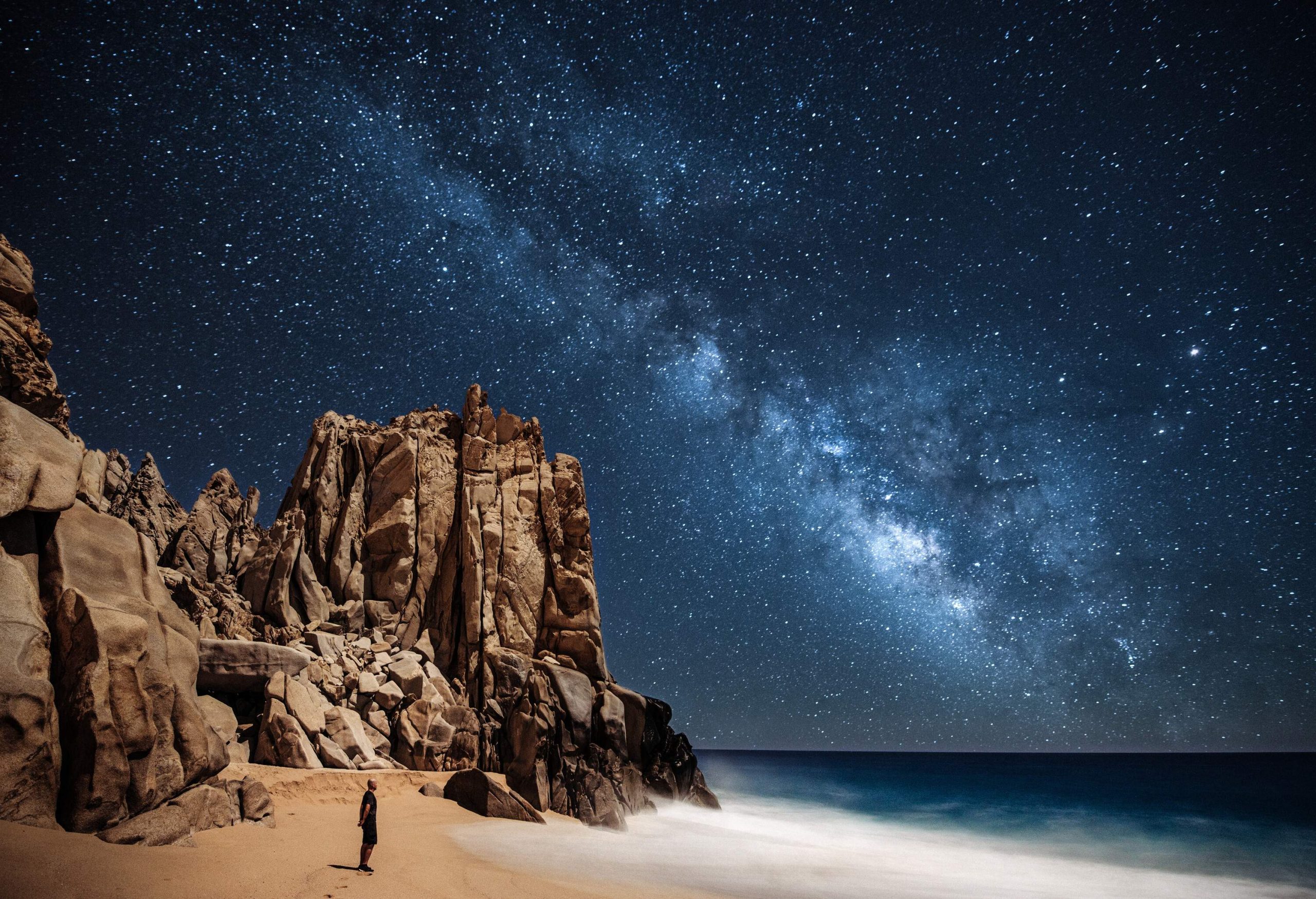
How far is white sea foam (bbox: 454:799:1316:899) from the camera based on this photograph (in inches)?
543

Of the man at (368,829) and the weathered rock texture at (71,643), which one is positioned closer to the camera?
the weathered rock texture at (71,643)

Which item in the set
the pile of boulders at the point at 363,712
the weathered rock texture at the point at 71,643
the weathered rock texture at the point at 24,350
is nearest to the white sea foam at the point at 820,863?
the pile of boulders at the point at 363,712

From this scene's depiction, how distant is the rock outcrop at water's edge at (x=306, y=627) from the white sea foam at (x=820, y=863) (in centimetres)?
258

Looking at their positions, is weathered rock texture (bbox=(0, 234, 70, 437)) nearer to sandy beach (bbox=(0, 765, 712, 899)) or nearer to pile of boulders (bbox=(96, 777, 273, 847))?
pile of boulders (bbox=(96, 777, 273, 847))

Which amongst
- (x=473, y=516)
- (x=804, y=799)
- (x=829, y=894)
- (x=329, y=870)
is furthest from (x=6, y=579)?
(x=804, y=799)

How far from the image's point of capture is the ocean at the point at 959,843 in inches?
587

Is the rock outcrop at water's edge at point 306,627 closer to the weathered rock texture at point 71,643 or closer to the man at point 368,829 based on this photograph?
the weathered rock texture at point 71,643

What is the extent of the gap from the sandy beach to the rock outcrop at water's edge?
728 millimetres

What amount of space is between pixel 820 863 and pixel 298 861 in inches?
563

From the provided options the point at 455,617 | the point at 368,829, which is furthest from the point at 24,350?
the point at 455,617

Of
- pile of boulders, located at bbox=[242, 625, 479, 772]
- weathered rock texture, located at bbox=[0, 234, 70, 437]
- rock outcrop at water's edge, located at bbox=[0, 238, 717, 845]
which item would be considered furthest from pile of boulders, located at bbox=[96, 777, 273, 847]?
weathered rock texture, located at bbox=[0, 234, 70, 437]

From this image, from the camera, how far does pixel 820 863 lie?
1803 centimetres

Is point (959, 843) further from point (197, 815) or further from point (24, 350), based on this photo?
point (24, 350)

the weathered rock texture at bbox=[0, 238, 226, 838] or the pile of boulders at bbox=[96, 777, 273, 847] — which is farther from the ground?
the weathered rock texture at bbox=[0, 238, 226, 838]
